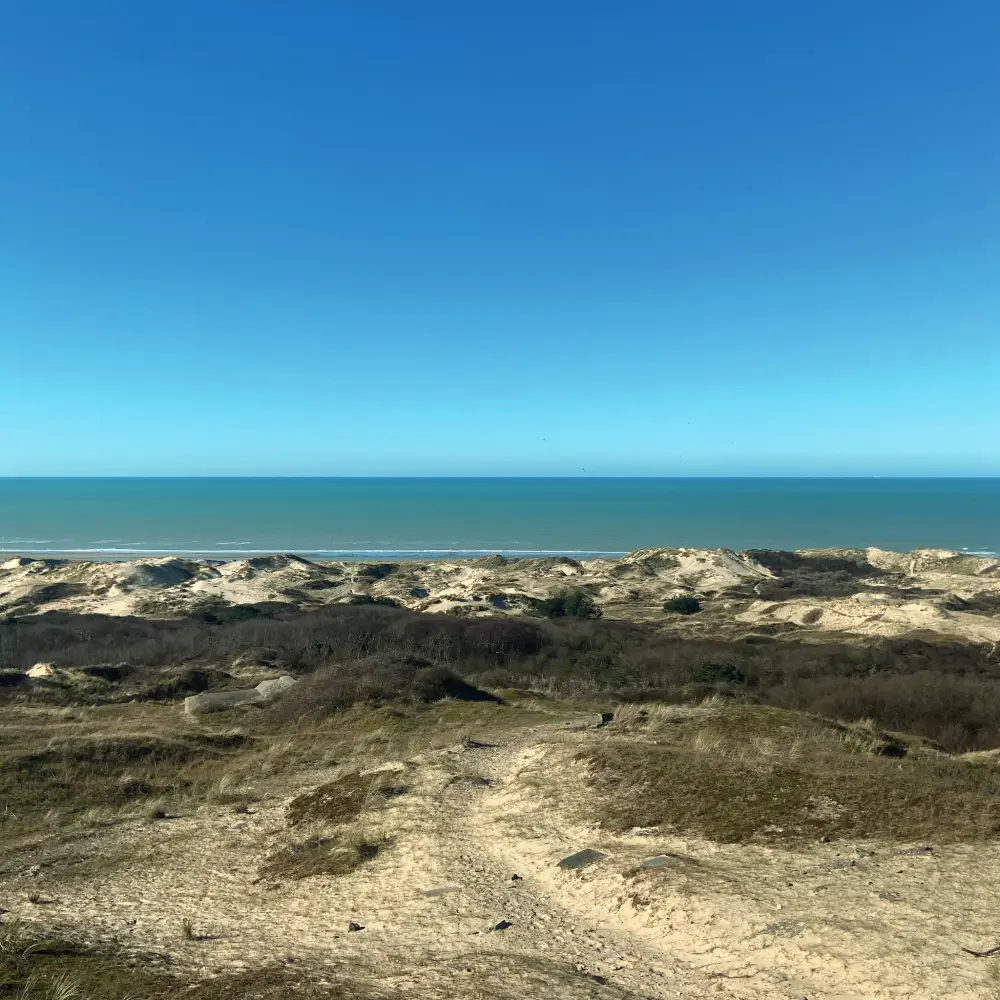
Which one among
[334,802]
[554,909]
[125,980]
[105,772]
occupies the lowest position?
[105,772]

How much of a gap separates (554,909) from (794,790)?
194 inches

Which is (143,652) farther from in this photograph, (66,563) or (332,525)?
(332,525)

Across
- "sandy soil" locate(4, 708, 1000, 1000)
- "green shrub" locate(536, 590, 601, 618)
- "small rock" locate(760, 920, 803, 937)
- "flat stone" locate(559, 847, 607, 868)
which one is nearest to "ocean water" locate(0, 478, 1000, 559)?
"green shrub" locate(536, 590, 601, 618)

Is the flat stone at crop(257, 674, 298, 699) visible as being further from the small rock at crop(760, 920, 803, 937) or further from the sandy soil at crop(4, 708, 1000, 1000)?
the small rock at crop(760, 920, 803, 937)

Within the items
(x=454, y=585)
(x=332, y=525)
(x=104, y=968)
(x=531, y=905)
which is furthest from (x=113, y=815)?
(x=332, y=525)

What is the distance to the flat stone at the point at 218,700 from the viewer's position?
2573 centimetres

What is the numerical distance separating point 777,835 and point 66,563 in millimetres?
76397

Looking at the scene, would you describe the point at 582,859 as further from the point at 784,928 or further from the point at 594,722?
the point at 594,722

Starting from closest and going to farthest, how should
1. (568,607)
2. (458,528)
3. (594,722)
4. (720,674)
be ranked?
(594,722), (720,674), (568,607), (458,528)

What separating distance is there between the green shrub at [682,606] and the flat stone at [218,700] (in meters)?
33.8

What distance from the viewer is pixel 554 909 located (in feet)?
32.6

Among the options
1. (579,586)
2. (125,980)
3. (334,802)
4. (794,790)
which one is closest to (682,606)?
(579,586)

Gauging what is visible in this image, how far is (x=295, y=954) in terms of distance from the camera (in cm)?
880

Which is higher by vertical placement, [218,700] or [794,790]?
[794,790]
